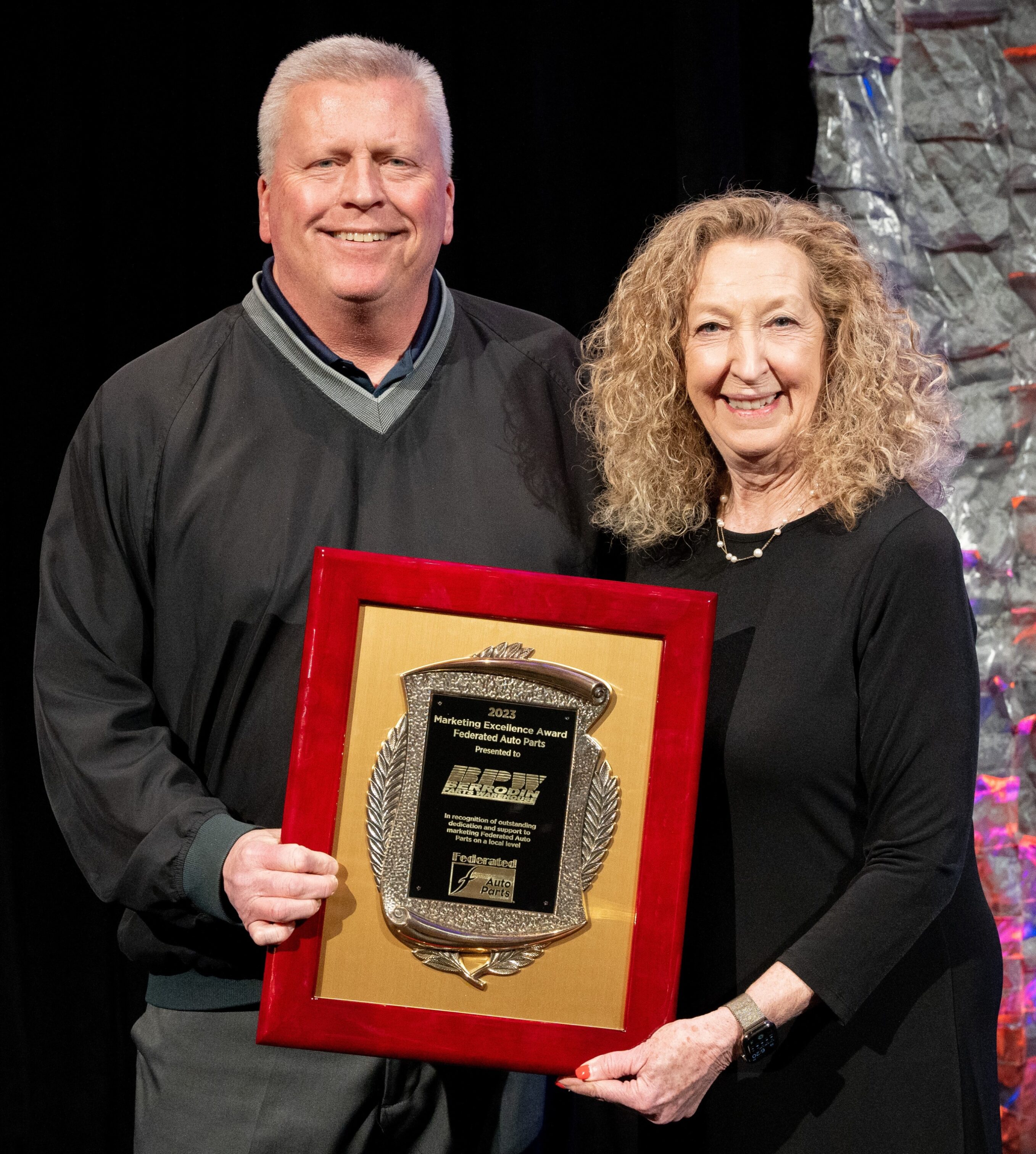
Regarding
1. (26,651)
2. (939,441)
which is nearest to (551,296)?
(939,441)

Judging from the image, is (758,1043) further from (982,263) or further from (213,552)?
(982,263)

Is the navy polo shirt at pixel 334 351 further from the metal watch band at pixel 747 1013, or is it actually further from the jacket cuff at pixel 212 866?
the metal watch band at pixel 747 1013

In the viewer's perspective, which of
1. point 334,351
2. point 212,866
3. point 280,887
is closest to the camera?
point 280,887

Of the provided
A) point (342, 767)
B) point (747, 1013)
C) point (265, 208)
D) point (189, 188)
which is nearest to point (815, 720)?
point (747, 1013)

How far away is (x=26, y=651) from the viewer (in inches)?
104

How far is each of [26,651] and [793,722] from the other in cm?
171

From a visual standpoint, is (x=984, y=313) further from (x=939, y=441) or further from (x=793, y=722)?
(x=793, y=722)

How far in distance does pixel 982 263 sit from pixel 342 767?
1.88 meters

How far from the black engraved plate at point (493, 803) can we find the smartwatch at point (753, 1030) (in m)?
0.27

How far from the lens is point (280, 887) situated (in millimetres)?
1480

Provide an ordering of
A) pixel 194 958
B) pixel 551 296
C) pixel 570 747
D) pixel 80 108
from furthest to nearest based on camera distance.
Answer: pixel 551 296 < pixel 80 108 < pixel 194 958 < pixel 570 747

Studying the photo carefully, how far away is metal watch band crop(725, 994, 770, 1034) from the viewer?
153 cm

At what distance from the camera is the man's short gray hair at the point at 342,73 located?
1864mm

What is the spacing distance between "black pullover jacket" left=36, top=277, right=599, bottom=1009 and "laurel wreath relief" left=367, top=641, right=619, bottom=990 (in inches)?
11.3
